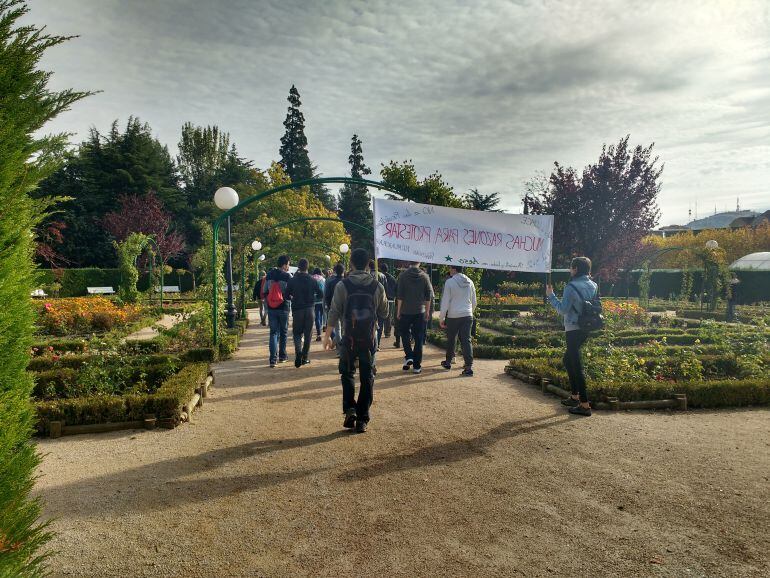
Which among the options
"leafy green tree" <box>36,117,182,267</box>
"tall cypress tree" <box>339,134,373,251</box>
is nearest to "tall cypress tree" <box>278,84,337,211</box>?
"tall cypress tree" <box>339,134,373,251</box>

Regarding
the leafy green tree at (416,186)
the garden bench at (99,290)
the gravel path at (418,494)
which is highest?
the leafy green tree at (416,186)

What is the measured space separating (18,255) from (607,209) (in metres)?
26.0

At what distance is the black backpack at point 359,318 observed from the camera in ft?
17.5

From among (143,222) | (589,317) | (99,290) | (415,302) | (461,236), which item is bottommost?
(589,317)

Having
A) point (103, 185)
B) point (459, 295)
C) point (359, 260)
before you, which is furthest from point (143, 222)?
point (359, 260)

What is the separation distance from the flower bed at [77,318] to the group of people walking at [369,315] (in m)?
6.57

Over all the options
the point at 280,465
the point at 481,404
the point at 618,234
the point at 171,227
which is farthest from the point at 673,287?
the point at 171,227

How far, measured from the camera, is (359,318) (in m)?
5.34

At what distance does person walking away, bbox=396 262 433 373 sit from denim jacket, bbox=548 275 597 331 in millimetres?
2799

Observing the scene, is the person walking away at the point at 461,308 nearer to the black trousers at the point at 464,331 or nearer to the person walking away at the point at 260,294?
the black trousers at the point at 464,331

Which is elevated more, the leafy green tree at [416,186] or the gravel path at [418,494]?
the leafy green tree at [416,186]

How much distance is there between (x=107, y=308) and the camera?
624 inches

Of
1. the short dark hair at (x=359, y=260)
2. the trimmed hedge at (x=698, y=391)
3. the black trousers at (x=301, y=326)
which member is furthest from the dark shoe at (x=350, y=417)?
the black trousers at (x=301, y=326)

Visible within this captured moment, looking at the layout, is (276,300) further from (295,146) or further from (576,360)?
(295,146)
